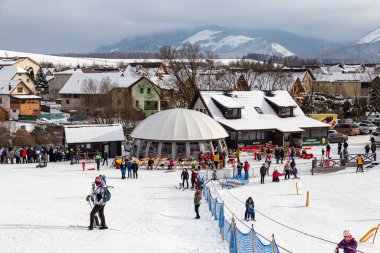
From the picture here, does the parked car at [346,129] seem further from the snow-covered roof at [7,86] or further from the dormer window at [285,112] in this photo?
the snow-covered roof at [7,86]

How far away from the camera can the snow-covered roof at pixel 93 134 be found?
40.8 m

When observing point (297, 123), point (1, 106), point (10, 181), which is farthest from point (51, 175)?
point (1, 106)

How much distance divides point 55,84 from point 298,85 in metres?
61.0

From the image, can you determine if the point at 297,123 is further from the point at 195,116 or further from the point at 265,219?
the point at 265,219

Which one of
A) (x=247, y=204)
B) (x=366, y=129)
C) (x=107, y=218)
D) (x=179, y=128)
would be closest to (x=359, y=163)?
(x=179, y=128)

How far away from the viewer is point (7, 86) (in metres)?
82.6

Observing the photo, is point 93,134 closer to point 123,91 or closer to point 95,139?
point 95,139

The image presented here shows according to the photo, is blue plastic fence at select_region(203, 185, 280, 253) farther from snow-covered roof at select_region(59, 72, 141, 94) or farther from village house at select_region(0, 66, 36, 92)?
village house at select_region(0, 66, 36, 92)

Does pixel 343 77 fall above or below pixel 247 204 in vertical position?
above

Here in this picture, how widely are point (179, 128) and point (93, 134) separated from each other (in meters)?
7.51

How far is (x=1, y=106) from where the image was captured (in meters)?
80.5

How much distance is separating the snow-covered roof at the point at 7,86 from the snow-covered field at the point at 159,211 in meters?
50.7

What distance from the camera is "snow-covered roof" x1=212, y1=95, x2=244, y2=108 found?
47.9 metres

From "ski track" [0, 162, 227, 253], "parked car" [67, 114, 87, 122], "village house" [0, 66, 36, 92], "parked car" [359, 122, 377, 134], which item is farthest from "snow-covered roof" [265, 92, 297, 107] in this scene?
"village house" [0, 66, 36, 92]
